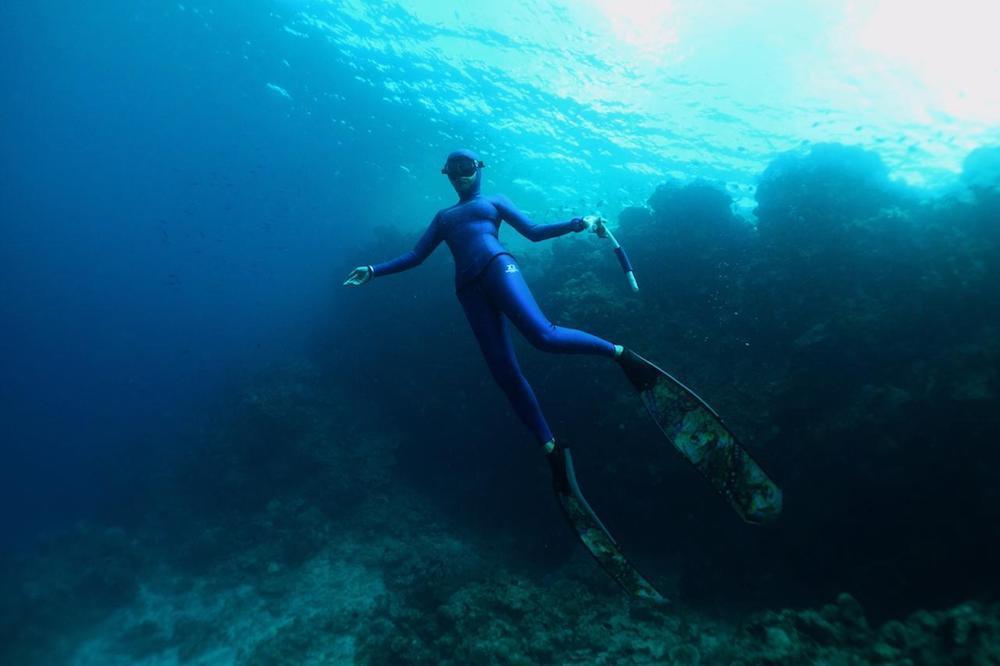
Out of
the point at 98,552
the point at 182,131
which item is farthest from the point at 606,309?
the point at 182,131

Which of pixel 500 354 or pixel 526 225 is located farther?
pixel 526 225

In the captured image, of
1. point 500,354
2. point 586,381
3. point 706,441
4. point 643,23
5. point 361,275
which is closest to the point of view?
point 706,441

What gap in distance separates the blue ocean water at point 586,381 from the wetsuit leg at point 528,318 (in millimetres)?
3609

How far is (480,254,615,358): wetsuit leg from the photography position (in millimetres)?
3916

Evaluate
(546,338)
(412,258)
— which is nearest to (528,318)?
(546,338)

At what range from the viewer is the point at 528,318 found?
13.0 feet

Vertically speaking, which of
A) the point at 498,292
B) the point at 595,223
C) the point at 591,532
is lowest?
the point at 591,532

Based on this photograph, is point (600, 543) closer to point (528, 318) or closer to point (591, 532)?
point (591, 532)

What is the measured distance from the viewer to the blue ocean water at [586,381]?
21.6 ft

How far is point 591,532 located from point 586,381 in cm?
570

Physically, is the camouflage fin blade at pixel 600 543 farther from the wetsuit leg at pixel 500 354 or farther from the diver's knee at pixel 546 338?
the diver's knee at pixel 546 338

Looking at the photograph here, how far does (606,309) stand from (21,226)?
328 ft

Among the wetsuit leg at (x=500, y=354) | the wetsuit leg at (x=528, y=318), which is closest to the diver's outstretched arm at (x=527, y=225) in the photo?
the wetsuit leg at (x=528, y=318)

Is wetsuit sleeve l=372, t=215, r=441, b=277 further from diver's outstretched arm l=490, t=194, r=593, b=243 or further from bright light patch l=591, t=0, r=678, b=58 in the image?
bright light patch l=591, t=0, r=678, b=58
